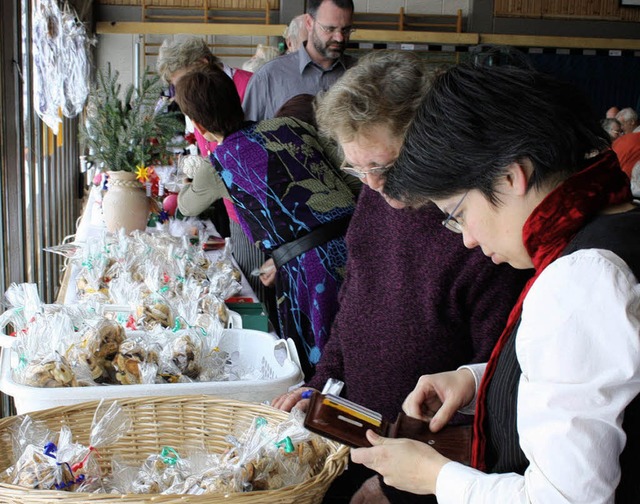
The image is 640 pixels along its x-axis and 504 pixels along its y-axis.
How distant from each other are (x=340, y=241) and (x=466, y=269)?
812mm

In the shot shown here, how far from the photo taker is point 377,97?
5.33 feet

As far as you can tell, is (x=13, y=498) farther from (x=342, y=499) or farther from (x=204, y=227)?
(x=204, y=227)

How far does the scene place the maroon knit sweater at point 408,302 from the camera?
156cm

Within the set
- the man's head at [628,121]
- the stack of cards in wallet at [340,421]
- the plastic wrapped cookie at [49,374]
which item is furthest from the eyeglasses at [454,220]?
the man's head at [628,121]

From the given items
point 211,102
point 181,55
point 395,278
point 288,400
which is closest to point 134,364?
point 288,400

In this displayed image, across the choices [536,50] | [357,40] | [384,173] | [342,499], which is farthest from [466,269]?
[536,50]

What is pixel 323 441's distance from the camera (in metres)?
1.32

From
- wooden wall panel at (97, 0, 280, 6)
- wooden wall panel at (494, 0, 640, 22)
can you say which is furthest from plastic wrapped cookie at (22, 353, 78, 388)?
wooden wall panel at (494, 0, 640, 22)

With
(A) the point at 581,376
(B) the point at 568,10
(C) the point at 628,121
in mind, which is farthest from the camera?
(B) the point at 568,10

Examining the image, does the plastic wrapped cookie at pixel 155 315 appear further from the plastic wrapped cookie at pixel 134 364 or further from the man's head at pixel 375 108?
the man's head at pixel 375 108

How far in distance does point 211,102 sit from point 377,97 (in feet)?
3.56

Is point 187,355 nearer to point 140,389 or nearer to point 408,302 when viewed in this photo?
point 140,389

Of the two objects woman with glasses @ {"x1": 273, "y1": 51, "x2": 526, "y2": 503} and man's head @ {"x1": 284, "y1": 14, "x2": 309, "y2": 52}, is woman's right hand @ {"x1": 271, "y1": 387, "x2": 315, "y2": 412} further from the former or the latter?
man's head @ {"x1": 284, "y1": 14, "x2": 309, "y2": 52}

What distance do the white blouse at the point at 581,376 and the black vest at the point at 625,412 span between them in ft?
0.12
